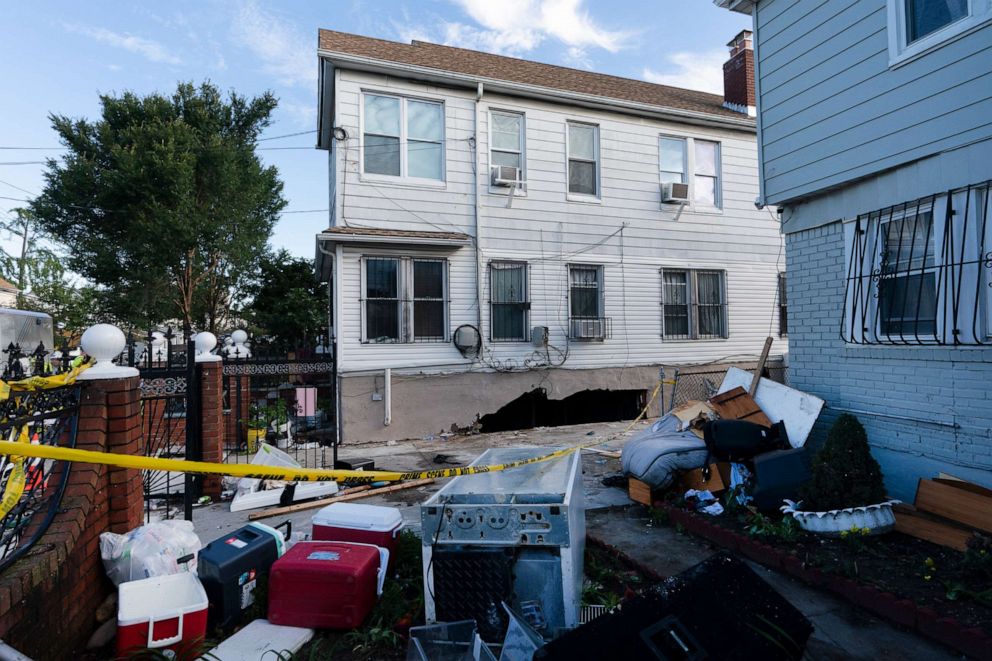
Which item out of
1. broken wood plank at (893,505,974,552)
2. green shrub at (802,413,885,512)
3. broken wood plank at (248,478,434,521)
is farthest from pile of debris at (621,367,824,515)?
broken wood plank at (248,478,434,521)

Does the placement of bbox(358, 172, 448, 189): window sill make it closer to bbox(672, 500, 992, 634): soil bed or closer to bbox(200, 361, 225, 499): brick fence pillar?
bbox(200, 361, 225, 499): brick fence pillar

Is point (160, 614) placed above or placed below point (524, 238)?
below

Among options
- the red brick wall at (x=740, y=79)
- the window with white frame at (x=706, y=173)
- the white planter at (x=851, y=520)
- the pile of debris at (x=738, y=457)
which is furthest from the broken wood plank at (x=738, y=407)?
the red brick wall at (x=740, y=79)

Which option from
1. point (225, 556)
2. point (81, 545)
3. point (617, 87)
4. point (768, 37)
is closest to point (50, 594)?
point (81, 545)

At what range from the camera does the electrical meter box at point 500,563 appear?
9.44ft

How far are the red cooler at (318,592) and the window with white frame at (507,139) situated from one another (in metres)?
8.92

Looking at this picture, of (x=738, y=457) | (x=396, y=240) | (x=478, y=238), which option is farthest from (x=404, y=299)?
(x=738, y=457)

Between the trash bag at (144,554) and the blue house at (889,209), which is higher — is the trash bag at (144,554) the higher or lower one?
the lower one

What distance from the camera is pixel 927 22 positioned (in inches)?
189

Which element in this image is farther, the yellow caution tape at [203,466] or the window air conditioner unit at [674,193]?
the window air conditioner unit at [674,193]

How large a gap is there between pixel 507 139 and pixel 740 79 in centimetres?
651

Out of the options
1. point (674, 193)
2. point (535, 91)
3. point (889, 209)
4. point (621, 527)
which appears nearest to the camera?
point (621, 527)

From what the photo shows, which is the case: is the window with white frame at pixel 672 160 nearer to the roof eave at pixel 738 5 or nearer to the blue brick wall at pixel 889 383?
the roof eave at pixel 738 5

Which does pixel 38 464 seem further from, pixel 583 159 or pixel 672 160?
pixel 672 160
